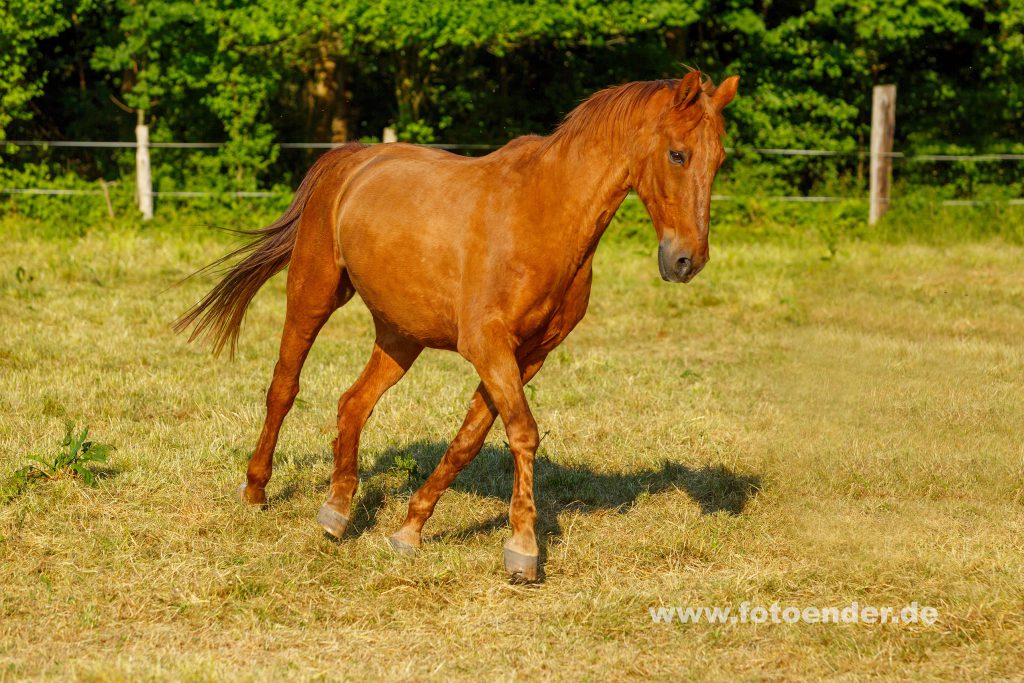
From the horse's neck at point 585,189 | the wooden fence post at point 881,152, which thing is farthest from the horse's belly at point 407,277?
the wooden fence post at point 881,152

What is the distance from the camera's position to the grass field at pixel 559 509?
15.1 feet

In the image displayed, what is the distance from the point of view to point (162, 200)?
1778 centimetres

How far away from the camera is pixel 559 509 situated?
6.27 m

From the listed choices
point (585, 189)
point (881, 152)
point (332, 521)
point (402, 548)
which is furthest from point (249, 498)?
point (881, 152)

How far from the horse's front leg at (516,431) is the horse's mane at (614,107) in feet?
3.03

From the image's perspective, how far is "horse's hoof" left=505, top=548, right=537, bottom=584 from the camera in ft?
16.4

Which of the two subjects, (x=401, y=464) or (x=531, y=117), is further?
(x=531, y=117)

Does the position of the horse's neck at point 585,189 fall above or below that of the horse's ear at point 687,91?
below

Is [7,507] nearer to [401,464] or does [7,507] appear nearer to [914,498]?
[401,464]

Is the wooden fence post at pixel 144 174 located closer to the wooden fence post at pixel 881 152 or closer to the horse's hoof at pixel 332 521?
the wooden fence post at pixel 881 152

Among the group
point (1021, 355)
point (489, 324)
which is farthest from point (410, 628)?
point (1021, 355)

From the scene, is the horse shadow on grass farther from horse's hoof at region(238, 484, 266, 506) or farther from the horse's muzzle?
the horse's muzzle

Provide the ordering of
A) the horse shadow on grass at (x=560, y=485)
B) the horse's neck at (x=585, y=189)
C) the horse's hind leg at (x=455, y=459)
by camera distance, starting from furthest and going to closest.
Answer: the horse shadow on grass at (x=560, y=485) → the horse's hind leg at (x=455, y=459) → the horse's neck at (x=585, y=189)

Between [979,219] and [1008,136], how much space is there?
4.21 meters
